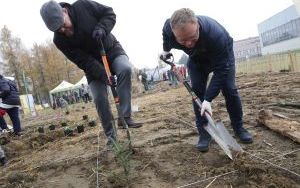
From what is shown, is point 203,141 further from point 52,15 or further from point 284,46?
point 284,46

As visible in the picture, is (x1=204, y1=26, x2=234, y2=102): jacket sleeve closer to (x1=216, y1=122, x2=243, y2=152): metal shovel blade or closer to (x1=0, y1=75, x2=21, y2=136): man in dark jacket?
(x1=216, y1=122, x2=243, y2=152): metal shovel blade

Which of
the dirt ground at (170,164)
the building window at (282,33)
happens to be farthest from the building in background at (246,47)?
the dirt ground at (170,164)

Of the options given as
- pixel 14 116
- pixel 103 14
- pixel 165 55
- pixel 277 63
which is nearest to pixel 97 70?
pixel 103 14

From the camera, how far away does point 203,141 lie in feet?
14.0

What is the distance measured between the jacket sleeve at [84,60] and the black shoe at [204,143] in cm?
133

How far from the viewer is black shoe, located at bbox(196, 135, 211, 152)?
13.5 feet

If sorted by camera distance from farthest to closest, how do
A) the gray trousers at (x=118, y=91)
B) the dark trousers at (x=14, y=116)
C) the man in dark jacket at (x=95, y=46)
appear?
the dark trousers at (x=14, y=116) < the gray trousers at (x=118, y=91) < the man in dark jacket at (x=95, y=46)

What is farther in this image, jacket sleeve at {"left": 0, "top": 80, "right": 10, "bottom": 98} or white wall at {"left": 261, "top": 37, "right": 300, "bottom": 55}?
white wall at {"left": 261, "top": 37, "right": 300, "bottom": 55}

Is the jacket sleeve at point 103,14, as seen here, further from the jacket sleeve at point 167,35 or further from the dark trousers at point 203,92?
the dark trousers at point 203,92

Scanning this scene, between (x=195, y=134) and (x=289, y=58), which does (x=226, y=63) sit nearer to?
(x=195, y=134)

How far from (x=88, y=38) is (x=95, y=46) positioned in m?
0.16

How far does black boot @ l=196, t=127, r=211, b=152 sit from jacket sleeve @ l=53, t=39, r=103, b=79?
1297 millimetres

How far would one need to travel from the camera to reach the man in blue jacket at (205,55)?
3.42 metres

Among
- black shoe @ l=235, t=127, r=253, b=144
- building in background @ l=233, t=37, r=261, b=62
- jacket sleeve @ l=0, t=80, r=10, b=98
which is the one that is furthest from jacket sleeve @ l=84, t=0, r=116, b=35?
building in background @ l=233, t=37, r=261, b=62
